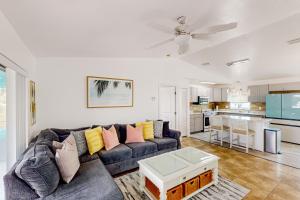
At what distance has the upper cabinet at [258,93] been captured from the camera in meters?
5.62

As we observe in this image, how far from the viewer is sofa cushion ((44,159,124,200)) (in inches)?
60.2

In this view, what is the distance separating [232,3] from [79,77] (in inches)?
124

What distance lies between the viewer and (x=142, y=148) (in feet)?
10.2

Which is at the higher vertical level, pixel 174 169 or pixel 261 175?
pixel 174 169

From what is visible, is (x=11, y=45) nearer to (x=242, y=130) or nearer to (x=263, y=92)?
(x=242, y=130)

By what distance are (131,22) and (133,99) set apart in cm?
237

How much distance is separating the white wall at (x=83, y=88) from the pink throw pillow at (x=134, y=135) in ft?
2.13

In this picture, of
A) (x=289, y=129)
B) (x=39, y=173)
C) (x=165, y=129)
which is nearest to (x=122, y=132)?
(x=165, y=129)

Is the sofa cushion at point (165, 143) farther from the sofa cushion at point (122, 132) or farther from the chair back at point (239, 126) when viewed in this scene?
the chair back at point (239, 126)

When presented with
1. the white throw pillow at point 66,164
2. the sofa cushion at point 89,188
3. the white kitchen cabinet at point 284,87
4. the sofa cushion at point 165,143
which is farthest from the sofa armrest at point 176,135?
the white kitchen cabinet at point 284,87

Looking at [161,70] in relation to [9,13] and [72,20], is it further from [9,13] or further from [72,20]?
[9,13]

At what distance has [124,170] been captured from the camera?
2871 millimetres

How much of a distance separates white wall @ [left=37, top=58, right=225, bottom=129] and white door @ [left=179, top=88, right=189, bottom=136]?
124 centimetres

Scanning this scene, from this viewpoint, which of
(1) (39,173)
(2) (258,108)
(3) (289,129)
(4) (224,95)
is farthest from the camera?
(4) (224,95)
